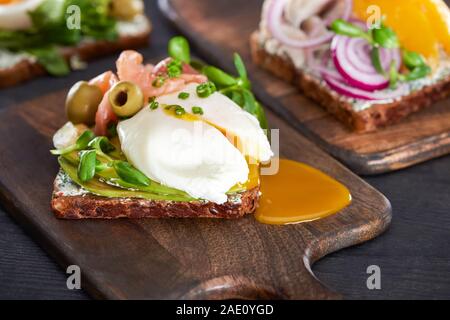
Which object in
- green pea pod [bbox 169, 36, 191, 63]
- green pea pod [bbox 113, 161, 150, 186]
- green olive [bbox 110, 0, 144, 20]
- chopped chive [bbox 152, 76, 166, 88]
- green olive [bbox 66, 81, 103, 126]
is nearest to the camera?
green pea pod [bbox 113, 161, 150, 186]

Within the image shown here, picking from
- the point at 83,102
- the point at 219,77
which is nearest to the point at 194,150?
the point at 219,77

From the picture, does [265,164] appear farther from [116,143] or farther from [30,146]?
[30,146]

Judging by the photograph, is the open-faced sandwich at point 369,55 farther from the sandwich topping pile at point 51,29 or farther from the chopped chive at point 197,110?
the sandwich topping pile at point 51,29

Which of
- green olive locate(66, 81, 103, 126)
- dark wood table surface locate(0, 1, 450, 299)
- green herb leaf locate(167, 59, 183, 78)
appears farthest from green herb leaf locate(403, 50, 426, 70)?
green olive locate(66, 81, 103, 126)

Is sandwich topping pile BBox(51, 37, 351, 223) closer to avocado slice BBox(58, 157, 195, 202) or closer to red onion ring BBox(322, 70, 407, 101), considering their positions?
avocado slice BBox(58, 157, 195, 202)

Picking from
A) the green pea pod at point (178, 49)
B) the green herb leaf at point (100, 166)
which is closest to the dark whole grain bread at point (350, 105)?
the green pea pod at point (178, 49)
